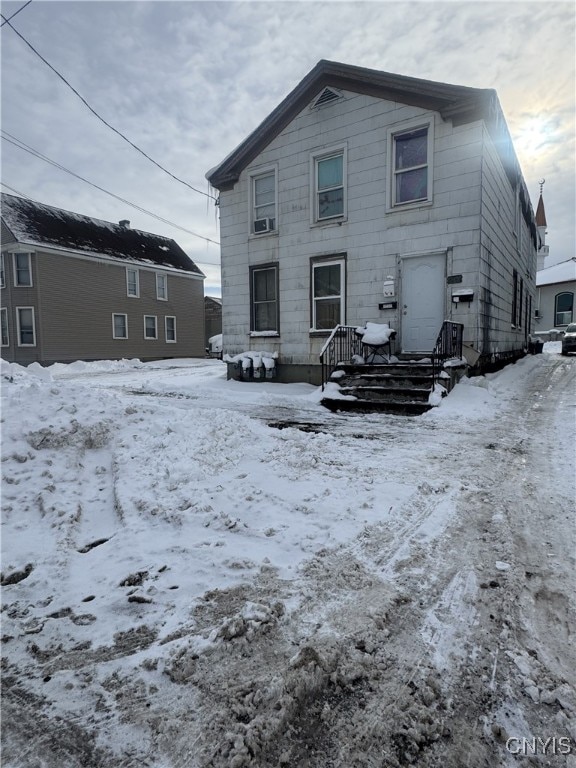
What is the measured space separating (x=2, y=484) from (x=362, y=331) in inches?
277

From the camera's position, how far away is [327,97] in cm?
958

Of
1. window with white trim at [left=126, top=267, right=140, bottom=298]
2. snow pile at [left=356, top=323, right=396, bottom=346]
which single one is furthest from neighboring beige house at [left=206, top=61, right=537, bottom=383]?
window with white trim at [left=126, top=267, right=140, bottom=298]

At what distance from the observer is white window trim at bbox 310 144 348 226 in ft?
31.0

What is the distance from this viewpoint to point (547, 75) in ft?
26.5

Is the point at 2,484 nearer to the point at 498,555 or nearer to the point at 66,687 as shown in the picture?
the point at 66,687

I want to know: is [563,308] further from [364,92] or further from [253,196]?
[253,196]

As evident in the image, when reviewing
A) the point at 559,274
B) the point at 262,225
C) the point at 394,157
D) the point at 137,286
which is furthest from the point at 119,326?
the point at 559,274

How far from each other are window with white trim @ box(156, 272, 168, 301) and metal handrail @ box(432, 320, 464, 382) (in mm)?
20622

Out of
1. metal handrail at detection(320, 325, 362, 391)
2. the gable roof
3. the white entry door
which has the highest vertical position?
the gable roof

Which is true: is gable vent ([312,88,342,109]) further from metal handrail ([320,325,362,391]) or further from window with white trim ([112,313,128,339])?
window with white trim ([112,313,128,339])

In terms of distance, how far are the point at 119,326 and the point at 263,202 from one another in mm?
15003

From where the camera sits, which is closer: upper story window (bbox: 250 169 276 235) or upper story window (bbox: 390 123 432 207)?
upper story window (bbox: 390 123 432 207)

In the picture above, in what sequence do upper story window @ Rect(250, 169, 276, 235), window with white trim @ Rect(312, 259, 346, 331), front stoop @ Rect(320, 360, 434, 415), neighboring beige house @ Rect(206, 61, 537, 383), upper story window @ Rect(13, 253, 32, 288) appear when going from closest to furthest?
front stoop @ Rect(320, 360, 434, 415)
neighboring beige house @ Rect(206, 61, 537, 383)
window with white trim @ Rect(312, 259, 346, 331)
upper story window @ Rect(250, 169, 276, 235)
upper story window @ Rect(13, 253, 32, 288)

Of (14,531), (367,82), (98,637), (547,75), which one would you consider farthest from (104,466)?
(547,75)
